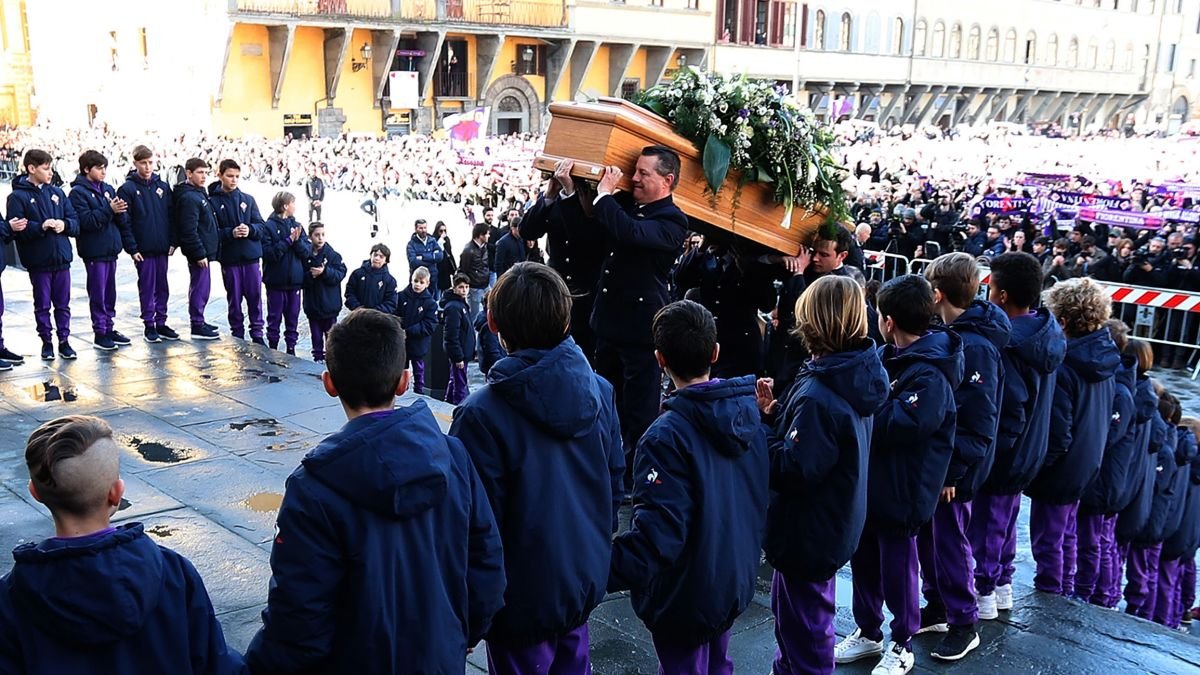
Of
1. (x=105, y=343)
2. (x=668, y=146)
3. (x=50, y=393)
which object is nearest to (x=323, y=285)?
(x=105, y=343)

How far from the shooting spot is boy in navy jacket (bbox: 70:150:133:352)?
7.96 m

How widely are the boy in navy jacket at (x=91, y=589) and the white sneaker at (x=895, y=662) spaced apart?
262 cm

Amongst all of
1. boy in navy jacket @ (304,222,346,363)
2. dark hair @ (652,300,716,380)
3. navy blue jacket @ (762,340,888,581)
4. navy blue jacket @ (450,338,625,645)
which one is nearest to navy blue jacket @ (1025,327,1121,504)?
navy blue jacket @ (762,340,888,581)

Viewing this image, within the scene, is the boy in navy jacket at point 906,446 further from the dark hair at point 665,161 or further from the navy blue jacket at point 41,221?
the navy blue jacket at point 41,221

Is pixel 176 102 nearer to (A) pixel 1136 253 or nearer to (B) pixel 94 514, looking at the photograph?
(A) pixel 1136 253

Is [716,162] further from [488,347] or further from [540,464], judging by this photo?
[488,347]

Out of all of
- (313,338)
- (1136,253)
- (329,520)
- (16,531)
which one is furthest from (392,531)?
(1136,253)

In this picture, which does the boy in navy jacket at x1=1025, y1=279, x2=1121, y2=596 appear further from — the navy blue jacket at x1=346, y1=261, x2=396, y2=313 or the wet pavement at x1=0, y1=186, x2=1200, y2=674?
the navy blue jacket at x1=346, y1=261, x2=396, y2=313

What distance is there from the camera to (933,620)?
441cm

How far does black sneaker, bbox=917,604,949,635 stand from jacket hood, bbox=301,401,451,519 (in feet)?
9.30

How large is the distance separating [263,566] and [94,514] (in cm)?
247

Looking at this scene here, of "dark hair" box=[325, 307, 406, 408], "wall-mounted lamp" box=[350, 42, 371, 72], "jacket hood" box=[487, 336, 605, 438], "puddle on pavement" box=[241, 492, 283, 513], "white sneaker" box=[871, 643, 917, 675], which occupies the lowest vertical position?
"white sneaker" box=[871, 643, 917, 675]

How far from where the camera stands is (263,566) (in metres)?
4.61

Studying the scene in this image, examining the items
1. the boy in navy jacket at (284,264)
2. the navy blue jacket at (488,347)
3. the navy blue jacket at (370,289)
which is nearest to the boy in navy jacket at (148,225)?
the boy in navy jacket at (284,264)
